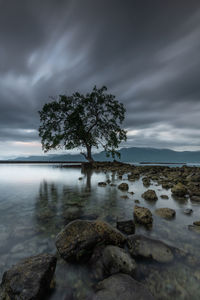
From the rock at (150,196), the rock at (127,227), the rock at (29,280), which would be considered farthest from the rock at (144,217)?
the rock at (29,280)

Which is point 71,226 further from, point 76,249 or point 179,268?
point 179,268

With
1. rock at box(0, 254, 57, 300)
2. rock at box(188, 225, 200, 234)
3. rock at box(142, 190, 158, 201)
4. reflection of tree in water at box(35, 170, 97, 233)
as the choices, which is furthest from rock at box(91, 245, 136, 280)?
rock at box(142, 190, 158, 201)

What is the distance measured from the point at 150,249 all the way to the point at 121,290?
1.24 meters

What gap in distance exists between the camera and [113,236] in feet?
9.83

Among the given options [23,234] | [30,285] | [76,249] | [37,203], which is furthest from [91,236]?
[37,203]

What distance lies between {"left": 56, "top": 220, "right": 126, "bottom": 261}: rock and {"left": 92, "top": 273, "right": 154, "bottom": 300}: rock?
73 cm

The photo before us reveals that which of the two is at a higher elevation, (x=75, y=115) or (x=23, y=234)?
(x=75, y=115)

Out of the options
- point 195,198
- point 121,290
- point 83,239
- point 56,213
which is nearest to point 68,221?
point 56,213

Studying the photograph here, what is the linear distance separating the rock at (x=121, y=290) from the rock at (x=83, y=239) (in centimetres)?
73

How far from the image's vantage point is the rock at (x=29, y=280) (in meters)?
1.79

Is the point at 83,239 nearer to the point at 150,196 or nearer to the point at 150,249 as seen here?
the point at 150,249

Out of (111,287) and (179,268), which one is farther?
(179,268)

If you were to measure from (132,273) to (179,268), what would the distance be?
0.89 m

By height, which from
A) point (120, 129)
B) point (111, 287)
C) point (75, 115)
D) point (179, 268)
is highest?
point (75, 115)
